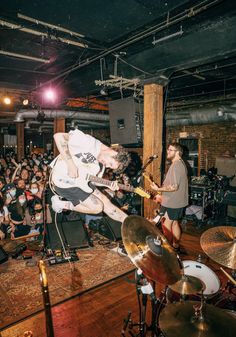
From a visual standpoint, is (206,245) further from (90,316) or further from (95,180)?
(90,316)

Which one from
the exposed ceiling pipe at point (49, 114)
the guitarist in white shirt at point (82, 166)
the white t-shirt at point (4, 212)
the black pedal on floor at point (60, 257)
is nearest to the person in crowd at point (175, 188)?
the guitarist in white shirt at point (82, 166)

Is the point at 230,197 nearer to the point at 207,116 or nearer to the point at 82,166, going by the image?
the point at 207,116

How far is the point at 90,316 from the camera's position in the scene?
3.19 meters

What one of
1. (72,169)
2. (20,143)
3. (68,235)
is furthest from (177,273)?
(20,143)

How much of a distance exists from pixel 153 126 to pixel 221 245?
9.75ft

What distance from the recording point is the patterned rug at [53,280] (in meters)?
3.38

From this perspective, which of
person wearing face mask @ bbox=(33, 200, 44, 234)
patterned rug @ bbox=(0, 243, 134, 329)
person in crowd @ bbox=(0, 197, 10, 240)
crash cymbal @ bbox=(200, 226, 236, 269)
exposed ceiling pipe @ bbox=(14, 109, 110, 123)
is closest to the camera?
crash cymbal @ bbox=(200, 226, 236, 269)

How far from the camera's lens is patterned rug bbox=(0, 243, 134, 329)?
11.1ft

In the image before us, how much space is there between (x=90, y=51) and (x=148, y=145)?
2243 mm

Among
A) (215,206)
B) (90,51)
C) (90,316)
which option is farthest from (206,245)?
(215,206)

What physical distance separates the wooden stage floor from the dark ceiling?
11.6ft

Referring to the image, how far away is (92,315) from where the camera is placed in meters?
3.21

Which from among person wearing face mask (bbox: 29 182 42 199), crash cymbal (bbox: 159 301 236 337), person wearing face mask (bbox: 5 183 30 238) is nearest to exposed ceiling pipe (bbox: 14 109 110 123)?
person wearing face mask (bbox: 29 182 42 199)

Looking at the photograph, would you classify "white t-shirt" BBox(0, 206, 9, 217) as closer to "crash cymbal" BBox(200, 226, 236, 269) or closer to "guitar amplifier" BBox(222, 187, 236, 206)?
"crash cymbal" BBox(200, 226, 236, 269)
